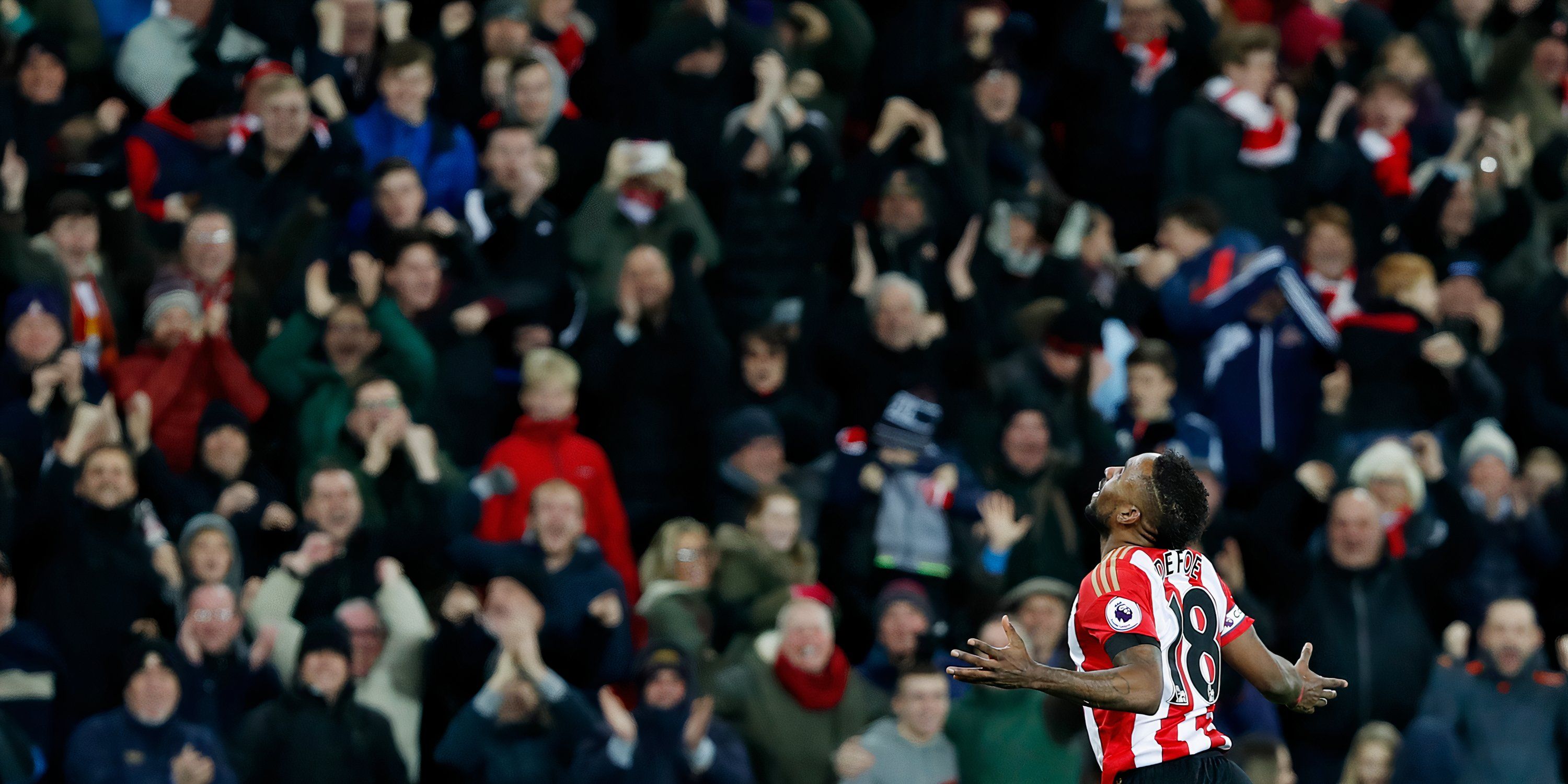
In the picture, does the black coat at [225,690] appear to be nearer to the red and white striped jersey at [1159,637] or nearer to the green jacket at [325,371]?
the green jacket at [325,371]

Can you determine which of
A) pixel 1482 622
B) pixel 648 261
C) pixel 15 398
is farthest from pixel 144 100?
pixel 1482 622

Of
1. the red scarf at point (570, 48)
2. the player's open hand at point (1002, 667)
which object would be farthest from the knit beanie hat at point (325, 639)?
the player's open hand at point (1002, 667)

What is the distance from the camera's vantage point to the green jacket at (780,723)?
8.95 meters

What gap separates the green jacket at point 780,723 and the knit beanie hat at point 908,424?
1.21 metres

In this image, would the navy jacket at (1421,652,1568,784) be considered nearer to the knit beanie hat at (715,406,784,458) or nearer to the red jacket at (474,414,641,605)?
the knit beanie hat at (715,406,784,458)

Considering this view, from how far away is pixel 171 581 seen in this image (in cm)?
902

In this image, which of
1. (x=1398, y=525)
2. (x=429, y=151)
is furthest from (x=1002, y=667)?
(x=429, y=151)

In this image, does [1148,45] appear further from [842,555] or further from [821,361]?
[842,555]

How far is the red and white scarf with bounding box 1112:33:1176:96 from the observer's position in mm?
11633

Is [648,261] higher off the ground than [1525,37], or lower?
lower

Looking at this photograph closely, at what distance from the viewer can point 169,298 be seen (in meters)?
9.66

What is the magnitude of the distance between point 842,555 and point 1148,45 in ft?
11.6

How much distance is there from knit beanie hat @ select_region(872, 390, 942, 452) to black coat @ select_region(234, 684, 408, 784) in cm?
253

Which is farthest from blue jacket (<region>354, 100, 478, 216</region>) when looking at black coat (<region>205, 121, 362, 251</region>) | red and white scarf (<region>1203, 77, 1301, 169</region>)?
red and white scarf (<region>1203, 77, 1301, 169</region>)
